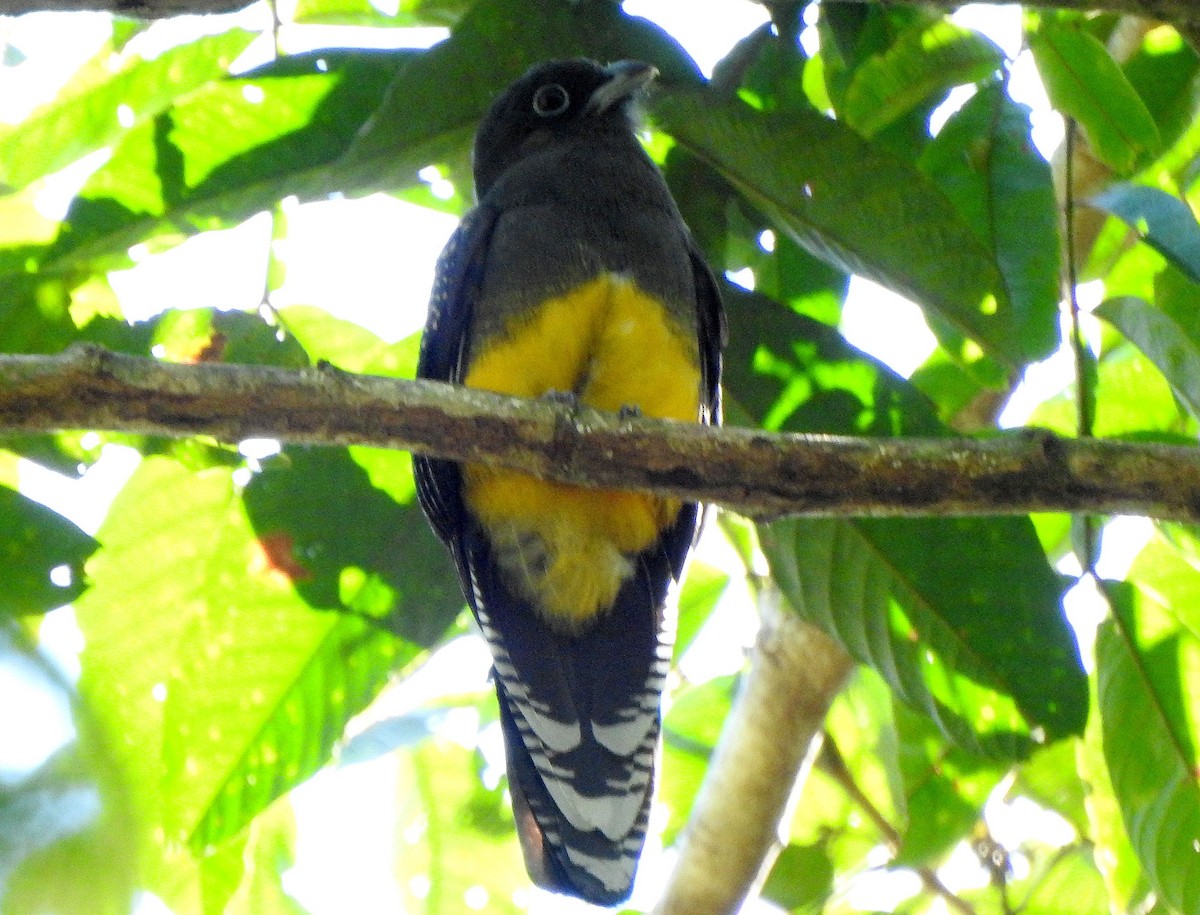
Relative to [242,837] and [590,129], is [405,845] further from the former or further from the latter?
[590,129]

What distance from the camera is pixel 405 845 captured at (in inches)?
134

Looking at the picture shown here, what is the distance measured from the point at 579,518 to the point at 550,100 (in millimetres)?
1468

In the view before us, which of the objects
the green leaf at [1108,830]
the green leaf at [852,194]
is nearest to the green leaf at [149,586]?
the green leaf at [852,194]

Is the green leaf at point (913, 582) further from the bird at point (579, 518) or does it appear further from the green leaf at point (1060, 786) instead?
the green leaf at point (1060, 786)

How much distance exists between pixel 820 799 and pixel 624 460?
7.21ft

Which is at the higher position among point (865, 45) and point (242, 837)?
point (865, 45)

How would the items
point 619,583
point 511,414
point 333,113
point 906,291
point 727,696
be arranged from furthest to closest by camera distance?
point 727,696, point 619,583, point 333,113, point 906,291, point 511,414

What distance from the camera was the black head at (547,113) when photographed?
371cm

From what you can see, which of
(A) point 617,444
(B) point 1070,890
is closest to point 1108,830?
(B) point 1070,890

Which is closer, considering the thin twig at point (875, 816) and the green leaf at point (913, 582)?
the green leaf at point (913, 582)

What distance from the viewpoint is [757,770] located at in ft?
10.7

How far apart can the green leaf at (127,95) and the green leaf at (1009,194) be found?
1.79 m

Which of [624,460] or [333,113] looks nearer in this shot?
[624,460]

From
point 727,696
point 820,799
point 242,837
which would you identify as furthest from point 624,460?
point 820,799
